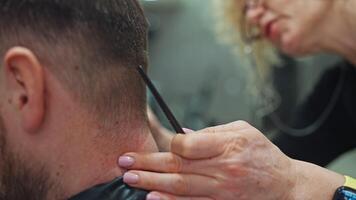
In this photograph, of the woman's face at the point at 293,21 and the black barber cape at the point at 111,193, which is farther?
the woman's face at the point at 293,21

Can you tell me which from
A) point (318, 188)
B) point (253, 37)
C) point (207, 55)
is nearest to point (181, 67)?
point (207, 55)

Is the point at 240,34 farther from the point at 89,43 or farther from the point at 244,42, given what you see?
the point at 89,43

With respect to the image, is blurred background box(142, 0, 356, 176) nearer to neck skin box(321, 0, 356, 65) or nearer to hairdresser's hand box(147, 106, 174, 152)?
neck skin box(321, 0, 356, 65)

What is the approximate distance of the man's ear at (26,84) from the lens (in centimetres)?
82

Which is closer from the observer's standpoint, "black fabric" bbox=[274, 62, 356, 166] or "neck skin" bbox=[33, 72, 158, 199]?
"neck skin" bbox=[33, 72, 158, 199]

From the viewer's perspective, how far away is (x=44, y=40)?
0.85 m

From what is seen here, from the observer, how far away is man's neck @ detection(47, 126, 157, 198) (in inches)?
35.1

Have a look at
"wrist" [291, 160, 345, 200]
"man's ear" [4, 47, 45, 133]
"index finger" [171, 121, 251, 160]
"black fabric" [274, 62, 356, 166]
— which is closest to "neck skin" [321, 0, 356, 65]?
"black fabric" [274, 62, 356, 166]

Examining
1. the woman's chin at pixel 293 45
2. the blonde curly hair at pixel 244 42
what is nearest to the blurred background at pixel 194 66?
the blonde curly hair at pixel 244 42

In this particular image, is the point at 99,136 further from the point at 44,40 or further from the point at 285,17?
the point at 285,17

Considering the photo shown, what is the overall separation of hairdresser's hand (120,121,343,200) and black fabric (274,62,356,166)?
1052 mm

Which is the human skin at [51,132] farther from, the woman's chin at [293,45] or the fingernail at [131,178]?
the woman's chin at [293,45]

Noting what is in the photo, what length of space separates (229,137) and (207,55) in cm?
281

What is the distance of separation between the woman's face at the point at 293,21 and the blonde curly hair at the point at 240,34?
0.11m
